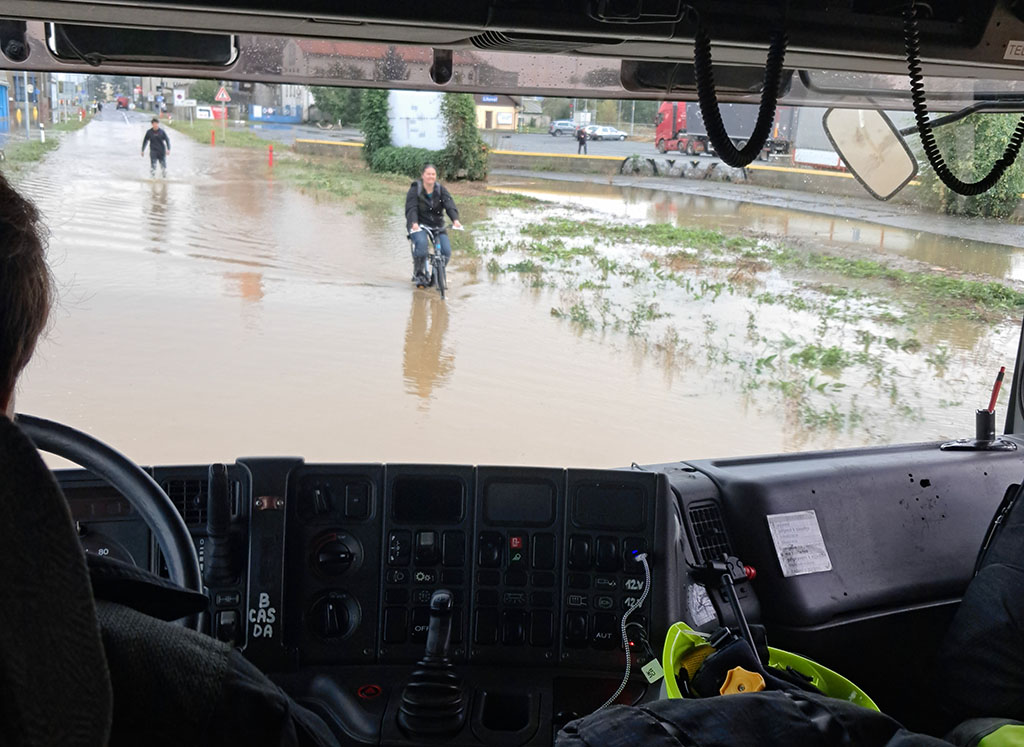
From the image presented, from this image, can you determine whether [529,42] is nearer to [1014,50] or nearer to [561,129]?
[1014,50]

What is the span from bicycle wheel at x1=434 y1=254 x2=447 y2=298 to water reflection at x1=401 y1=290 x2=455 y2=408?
137 mm

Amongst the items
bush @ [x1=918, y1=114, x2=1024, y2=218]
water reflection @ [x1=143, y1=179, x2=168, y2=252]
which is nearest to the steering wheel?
bush @ [x1=918, y1=114, x2=1024, y2=218]

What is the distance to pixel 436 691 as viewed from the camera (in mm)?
1710

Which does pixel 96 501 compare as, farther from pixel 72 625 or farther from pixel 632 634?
pixel 72 625

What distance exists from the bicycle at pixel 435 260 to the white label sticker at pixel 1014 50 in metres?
8.87

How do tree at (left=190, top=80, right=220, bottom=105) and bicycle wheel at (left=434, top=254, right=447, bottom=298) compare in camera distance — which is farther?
bicycle wheel at (left=434, top=254, right=447, bottom=298)

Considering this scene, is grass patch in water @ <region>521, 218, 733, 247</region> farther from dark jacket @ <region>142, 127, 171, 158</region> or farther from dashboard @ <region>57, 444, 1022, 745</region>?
dashboard @ <region>57, 444, 1022, 745</region>

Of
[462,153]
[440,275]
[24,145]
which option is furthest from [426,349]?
[24,145]

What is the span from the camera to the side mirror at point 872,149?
6.83ft

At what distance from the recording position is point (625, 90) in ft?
Answer: 5.90

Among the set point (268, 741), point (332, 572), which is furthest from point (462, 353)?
point (268, 741)

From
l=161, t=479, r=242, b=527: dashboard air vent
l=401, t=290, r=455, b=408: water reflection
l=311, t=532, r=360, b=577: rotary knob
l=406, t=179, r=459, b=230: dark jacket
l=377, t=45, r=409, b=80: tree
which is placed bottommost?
l=401, t=290, r=455, b=408: water reflection

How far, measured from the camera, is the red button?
1.78 metres

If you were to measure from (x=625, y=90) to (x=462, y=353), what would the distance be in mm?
9409
